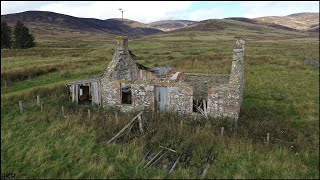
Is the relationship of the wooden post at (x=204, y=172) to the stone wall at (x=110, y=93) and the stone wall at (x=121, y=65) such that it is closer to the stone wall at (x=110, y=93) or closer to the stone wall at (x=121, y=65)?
the stone wall at (x=110, y=93)

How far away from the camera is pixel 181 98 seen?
51.7 feet

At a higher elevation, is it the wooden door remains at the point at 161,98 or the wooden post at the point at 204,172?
the wooden door remains at the point at 161,98

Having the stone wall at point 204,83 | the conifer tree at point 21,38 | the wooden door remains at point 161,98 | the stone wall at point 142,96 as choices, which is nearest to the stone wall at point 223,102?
the wooden door remains at point 161,98

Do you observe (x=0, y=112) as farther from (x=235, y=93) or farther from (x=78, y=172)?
(x=235, y=93)

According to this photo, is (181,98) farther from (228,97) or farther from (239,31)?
(239,31)

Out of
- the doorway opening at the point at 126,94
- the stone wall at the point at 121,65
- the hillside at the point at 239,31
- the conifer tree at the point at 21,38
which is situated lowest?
the doorway opening at the point at 126,94

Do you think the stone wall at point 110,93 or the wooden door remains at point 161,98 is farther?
the stone wall at point 110,93

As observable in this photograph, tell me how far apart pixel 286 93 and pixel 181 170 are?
16.1m

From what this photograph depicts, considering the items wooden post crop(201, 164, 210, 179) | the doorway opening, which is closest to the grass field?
wooden post crop(201, 164, 210, 179)

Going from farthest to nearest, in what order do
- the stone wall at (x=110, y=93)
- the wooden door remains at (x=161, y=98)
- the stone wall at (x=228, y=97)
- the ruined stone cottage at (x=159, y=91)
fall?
the stone wall at (x=110, y=93)
the wooden door remains at (x=161, y=98)
the ruined stone cottage at (x=159, y=91)
the stone wall at (x=228, y=97)

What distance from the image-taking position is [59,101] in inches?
742

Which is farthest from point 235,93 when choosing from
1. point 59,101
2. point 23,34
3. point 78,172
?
point 23,34

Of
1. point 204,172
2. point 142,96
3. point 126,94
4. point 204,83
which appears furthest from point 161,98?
point 204,172

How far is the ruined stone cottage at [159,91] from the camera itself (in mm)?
15055
